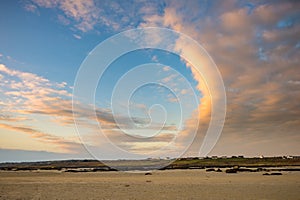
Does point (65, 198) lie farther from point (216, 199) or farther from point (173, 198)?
point (216, 199)

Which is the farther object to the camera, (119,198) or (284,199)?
(119,198)

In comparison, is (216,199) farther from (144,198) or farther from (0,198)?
(0,198)

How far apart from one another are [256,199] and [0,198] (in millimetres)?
21101

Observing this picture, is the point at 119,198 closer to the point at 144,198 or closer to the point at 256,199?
the point at 144,198

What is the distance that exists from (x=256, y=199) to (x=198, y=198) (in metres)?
4.47

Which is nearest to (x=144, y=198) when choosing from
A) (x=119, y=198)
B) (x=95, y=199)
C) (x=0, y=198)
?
(x=119, y=198)

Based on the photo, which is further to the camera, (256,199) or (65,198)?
(65,198)

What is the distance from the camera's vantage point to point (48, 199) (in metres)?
25.6

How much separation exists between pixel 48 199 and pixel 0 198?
446 centimetres

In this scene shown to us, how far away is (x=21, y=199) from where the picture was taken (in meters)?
25.3

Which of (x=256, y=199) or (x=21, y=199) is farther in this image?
(x=21, y=199)

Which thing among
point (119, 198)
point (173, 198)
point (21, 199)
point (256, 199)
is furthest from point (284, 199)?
point (21, 199)

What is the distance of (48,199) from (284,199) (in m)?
18.7

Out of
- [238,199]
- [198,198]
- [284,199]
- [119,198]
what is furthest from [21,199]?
[284,199]
